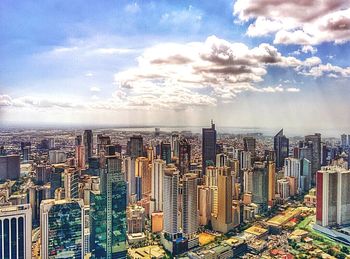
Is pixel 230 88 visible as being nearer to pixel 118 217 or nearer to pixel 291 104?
pixel 291 104

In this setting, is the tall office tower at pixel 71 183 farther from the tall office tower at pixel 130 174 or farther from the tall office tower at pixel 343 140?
the tall office tower at pixel 343 140

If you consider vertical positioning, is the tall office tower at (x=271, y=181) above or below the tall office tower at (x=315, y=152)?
below

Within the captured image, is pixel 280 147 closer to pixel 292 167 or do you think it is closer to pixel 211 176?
pixel 292 167

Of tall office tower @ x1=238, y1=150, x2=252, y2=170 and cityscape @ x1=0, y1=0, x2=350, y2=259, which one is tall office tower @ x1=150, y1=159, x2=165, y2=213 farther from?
tall office tower @ x1=238, y1=150, x2=252, y2=170

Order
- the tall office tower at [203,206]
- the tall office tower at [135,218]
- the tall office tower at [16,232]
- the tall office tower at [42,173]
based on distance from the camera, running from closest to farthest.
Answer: the tall office tower at [16,232]
the tall office tower at [42,173]
the tall office tower at [135,218]
the tall office tower at [203,206]

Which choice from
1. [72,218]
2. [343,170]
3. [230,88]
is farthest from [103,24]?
[343,170]

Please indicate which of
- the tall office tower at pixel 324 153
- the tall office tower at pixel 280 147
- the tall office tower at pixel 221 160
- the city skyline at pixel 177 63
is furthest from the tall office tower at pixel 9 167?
the tall office tower at pixel 324 153

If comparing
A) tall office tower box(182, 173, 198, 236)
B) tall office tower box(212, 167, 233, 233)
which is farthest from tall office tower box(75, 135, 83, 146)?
tall office tower box(212, 167, 233, 233)
